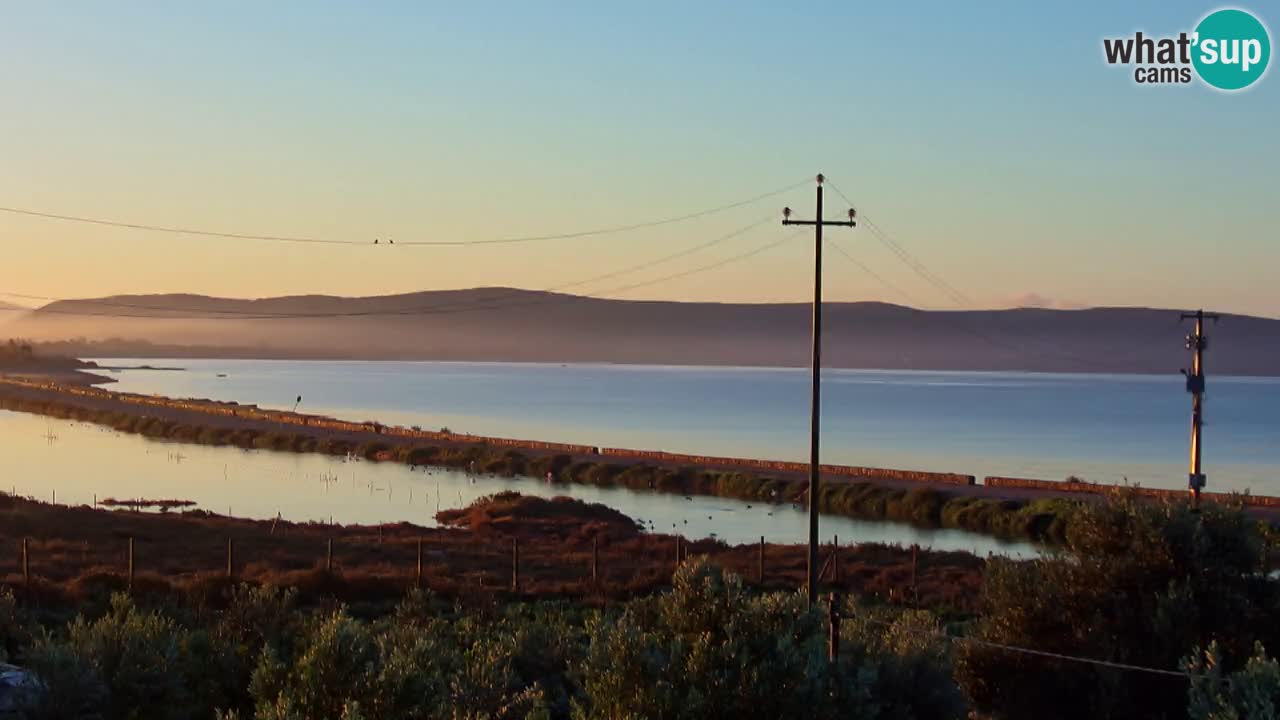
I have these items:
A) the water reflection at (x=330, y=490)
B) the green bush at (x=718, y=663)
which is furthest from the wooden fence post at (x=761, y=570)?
the green bush at (x=718, y=663)

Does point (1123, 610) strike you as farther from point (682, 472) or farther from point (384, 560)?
point (682, 472)

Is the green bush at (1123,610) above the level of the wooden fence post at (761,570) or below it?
above

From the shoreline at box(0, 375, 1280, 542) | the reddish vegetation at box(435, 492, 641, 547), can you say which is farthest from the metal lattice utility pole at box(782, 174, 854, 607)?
the reddish vegetation at box(435, 492, 641, 547)

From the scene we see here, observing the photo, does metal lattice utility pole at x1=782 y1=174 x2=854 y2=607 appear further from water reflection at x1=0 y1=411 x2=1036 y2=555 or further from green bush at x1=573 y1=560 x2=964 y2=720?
water reflection at x1=0 y1=411 x2=1036 y2=555

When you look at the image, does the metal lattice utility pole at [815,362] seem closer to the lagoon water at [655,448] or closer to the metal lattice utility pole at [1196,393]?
the metal lattice utility pole at [1196,393]

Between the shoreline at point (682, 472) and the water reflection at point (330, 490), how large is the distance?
2.72 m

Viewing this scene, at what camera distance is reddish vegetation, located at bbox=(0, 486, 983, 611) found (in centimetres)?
3441

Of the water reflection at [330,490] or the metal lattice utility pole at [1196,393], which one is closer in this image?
the metal lattice utility pole at [1196,393]

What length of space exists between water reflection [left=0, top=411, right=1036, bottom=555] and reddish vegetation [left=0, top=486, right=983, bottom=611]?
377 inches

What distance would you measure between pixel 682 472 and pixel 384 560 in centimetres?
5064

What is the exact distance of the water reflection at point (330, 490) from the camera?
70.0 meters

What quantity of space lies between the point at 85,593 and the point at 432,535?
96.1ft

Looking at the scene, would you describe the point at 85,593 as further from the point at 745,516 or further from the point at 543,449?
the point at 543,449

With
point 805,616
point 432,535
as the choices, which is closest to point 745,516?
point 432,535
